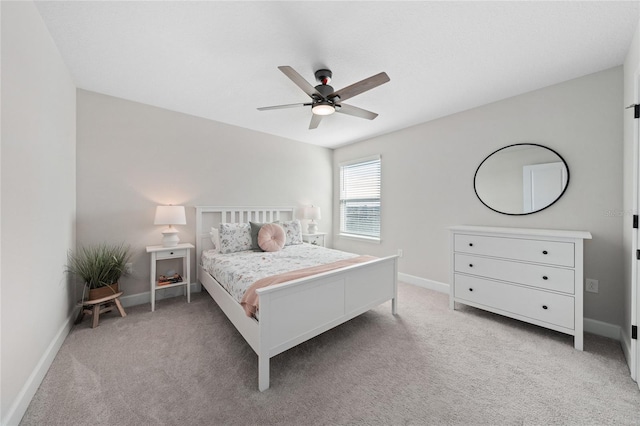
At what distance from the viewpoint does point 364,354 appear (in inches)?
76.9

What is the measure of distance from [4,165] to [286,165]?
11.0ft

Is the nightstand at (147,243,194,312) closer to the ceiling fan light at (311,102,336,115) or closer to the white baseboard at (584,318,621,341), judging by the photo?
the ceiling fan light at (311,102,336,115)

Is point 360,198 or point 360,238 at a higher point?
point 360,198

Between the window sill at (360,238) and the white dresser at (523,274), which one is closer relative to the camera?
the white dresser at (523,274)

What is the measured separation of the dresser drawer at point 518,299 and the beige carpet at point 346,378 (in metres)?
0.20

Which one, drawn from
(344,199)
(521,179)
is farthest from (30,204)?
(521,179)

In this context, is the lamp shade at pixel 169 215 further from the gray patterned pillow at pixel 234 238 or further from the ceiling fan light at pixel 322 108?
the ceiling fan light at pixel 322 108

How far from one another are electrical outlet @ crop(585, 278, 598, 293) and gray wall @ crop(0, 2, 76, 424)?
14.3 ft

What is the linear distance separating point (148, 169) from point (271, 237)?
178 cm

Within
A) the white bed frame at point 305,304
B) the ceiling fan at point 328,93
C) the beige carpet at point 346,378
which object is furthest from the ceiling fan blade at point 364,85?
the beige carpet at point 346,378

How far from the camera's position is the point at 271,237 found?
3.25 metres

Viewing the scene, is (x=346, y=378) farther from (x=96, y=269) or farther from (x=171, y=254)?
(x=96, y=269)

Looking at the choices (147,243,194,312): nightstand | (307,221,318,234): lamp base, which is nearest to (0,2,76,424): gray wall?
(147,243,194,312): nightstand

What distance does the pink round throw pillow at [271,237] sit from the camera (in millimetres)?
3170
